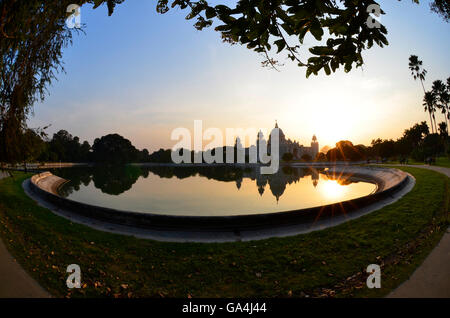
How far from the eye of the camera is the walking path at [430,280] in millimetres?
4645

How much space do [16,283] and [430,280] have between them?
9609 mm

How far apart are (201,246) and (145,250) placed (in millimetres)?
2038

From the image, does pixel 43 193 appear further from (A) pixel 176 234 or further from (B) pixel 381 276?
(B) pixel 381 276

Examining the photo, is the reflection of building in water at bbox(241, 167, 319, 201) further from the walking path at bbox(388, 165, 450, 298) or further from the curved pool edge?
the walking path at bbox(388, 165, 450, 298)

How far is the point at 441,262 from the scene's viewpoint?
231 inches

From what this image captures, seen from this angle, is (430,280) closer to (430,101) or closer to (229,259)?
(229,259)

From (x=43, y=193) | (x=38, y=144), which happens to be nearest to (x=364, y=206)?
(x=38, y=144)

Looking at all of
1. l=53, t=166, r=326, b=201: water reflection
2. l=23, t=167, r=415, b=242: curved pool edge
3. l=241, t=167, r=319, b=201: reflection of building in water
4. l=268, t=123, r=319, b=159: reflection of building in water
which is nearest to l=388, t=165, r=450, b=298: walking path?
l=23, t=167, r=415, b=242: curved pool edge

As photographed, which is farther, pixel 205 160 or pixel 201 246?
pixel 205 160

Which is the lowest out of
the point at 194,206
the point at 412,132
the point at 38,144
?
the point at 194,206

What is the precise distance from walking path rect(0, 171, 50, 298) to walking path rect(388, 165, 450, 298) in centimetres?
774

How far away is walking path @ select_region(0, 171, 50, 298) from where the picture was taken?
4.79 metres

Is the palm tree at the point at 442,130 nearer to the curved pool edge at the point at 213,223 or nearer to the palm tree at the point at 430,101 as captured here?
the palm tree at the point at 430,101

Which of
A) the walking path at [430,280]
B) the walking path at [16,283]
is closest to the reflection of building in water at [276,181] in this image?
the walking path at [430,280]
